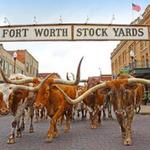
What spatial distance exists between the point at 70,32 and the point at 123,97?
2.91 metres

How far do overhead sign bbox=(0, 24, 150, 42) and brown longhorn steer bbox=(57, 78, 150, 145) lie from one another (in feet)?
7.14

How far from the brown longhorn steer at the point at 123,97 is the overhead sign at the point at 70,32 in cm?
218

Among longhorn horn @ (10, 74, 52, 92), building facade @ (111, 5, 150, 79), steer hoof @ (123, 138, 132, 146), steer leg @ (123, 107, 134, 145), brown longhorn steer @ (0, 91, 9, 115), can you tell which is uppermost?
building facade @ (111, 5, 150, 79)

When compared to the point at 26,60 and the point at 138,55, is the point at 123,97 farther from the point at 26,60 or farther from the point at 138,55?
the point at 26,60

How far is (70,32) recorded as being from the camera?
12.7 m

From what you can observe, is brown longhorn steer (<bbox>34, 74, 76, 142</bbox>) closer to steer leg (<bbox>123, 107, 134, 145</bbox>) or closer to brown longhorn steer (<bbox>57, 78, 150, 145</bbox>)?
brown longhorn steer (<bbox>57, 78, 150, 145</bbox>)

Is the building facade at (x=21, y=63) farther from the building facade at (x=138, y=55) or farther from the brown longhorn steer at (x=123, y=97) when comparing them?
the brown longhorn steer at (x=123, y=97)

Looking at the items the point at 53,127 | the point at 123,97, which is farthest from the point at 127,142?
the point at 53,127

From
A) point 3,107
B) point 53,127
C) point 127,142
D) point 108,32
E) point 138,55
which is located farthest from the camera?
point 138,55

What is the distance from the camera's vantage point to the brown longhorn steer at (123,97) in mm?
10805

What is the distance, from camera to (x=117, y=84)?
1091 centimetres

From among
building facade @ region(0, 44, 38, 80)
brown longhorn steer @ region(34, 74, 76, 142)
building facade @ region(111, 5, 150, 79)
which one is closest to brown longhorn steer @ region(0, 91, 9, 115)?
brown longhorn steer @ region(34, 74, 76, 142)

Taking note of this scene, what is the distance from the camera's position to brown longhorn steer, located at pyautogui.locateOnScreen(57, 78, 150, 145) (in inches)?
425

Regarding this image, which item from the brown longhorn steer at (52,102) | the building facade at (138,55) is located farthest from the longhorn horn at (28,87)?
the building facade at (138,55)
